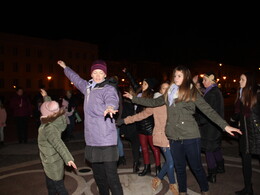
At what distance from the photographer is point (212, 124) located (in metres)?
5.32

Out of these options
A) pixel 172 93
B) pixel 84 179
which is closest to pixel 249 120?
pixel 172 93

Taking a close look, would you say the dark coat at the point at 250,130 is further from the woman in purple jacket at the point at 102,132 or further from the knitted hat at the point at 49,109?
the knitted hat at the point at 49,109

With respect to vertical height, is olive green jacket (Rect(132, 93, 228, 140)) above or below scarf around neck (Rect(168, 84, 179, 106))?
below

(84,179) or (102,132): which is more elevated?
(102,132)

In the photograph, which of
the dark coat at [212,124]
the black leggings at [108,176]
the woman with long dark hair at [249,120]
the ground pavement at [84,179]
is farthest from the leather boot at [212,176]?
the black leggings at [108,176]

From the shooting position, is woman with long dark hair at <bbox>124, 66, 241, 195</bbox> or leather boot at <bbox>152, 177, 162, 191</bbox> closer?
woman with long dark hair at <bbox>124, 66, 241, 195</bbox>

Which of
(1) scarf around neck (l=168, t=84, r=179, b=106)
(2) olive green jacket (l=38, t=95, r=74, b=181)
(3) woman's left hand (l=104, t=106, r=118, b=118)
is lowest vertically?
(2) olive green jacket (l=38, t=95, r=74, b=181)

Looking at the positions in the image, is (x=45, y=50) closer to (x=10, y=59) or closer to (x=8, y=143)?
(x=10, y=59)

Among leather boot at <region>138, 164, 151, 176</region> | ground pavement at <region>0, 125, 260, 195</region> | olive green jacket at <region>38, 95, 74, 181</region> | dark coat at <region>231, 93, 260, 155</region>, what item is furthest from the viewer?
leather boot at <region>138, 164, 151, 176</region>

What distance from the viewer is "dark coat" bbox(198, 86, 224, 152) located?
523 centimetres

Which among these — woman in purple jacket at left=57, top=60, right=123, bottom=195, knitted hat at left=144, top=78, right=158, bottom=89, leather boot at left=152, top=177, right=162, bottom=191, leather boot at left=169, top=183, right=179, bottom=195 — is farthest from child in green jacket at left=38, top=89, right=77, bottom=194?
knitted hat at left=144, top=78, right=158, bottom=89

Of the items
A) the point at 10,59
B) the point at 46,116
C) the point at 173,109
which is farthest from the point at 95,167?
the point at 10,59

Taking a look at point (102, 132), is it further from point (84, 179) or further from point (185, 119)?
point (84, 179)

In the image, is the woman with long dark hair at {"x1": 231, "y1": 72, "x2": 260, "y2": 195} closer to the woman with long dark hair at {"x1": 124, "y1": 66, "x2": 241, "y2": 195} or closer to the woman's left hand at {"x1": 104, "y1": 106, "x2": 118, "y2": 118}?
the woman with long dark hair at {"x1": 124, "y1": 66, "x2": 241, "y2": 195}
